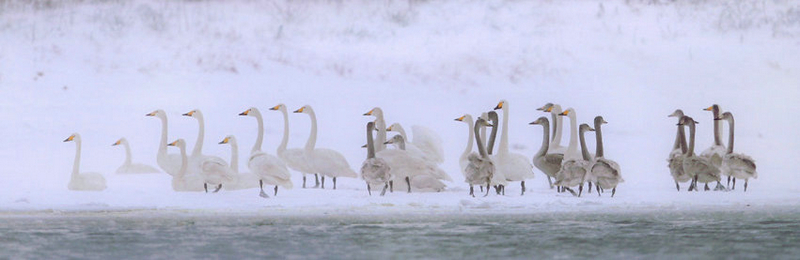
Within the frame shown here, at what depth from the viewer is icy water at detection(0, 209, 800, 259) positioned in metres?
14.1

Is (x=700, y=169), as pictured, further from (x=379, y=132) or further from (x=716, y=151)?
(x=379, y=132)

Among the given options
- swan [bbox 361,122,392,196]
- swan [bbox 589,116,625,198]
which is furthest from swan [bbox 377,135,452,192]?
swan [bbox 589,116,625,198]

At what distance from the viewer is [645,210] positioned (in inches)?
749

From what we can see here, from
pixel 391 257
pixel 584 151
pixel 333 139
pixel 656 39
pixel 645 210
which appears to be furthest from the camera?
pixel 656 39

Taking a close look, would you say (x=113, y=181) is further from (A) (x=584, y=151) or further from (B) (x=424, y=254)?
(B) (x=424, y=254)

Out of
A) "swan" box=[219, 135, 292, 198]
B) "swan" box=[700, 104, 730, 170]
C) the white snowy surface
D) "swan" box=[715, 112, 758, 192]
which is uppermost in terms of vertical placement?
the white snowy surface

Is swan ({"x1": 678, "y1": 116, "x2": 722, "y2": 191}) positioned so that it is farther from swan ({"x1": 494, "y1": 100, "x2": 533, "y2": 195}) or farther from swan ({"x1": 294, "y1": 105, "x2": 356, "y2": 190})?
swan ({"x1": 294, "y1": 105, "x2": 356, "y2": 190})

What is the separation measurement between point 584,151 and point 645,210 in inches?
66.0

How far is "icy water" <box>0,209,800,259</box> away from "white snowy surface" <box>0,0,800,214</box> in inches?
115

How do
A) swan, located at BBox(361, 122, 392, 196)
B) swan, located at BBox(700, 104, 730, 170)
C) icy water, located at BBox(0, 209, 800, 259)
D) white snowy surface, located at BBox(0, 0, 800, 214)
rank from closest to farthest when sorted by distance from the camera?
icy water, located at BBox(0, 209, 800, 259)
swan, located at BBox(361, 122, 392, 196)
swan, located at BBox(700, 104, 730, 170)
white snowy surface, located at BBox(0, 0, 800, 214)

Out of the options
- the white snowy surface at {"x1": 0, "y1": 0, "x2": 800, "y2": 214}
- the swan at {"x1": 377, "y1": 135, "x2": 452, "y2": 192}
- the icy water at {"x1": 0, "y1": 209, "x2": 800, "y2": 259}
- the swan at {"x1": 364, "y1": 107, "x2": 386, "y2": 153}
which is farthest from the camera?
the white snowy surface at {"x1": 0, "y1": 0, "x2": 800, "y2": 214}

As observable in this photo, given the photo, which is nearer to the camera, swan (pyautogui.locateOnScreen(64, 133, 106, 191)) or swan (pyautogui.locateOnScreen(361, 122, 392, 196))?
swan (pyautogui.locateOnScreen(361, 122, 392, 196))

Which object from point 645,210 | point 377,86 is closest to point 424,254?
point 645,210

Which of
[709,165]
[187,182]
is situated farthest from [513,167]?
[187,182]
